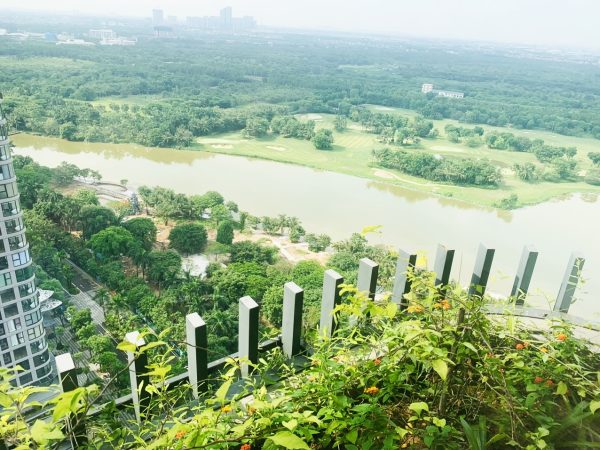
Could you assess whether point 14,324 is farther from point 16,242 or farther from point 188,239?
point 188,239

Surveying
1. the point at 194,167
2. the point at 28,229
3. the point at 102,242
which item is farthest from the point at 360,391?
the point at 194,167

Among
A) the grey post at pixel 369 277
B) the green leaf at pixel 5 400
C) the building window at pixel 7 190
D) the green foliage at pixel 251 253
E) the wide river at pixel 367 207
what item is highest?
the green leaf at pixel 5 400

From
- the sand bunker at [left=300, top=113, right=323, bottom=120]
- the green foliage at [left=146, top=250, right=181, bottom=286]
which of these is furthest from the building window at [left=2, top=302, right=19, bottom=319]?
the sand bunker at [left=300, top=113, right=323, bottom=120]

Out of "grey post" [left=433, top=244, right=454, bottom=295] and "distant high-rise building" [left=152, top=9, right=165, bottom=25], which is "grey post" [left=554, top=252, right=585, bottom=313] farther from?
"distant high-rise building" [left=152, top=9, right=165, bottom=25]

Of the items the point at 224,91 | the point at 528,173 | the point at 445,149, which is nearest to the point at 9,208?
the point at 528,173

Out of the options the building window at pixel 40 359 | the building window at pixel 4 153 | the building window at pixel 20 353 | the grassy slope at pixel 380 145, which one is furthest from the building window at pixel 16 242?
the grassy slope at pixel 380 145

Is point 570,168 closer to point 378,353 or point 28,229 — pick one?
point 28,229

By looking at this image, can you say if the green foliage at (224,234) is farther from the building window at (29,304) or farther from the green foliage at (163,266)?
the building window at (29,304)
